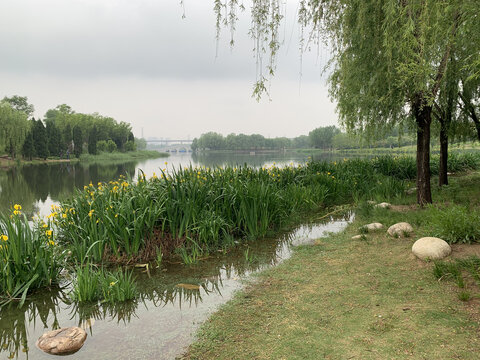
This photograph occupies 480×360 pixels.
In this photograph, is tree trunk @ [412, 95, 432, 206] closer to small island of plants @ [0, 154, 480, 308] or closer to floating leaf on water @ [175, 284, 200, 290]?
small island of plants @ [0, 154, 480, 308]

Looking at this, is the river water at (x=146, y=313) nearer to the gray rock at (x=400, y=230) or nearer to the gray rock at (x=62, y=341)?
the gray rock at (x=62, y=341)

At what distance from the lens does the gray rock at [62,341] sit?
3.06m

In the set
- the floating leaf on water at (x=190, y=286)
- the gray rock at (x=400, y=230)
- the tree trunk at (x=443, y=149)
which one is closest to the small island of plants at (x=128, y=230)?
the floating leaf on water at (x=190, y=286)

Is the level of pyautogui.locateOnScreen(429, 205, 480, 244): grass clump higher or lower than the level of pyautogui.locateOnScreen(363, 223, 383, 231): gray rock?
higher

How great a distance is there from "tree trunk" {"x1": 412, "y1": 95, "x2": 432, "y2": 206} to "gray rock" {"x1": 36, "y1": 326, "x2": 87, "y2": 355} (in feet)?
25.5

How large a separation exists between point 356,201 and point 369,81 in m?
3.97

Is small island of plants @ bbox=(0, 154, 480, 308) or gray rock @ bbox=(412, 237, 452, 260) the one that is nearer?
small island of plants @ bbox=(0, 154, 480, 308)

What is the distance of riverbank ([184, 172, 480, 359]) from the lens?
2.71 metres

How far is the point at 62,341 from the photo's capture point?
3094 millimetres

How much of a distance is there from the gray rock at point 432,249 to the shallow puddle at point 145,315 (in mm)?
2182

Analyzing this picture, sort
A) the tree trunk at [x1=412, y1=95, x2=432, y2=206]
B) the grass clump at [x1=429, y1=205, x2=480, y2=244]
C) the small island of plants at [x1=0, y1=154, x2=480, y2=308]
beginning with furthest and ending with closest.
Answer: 1. the tree trunk at [x1=412, y1=95, x2=432, y2=206]
2. the grass clump at [x1=429, y1=205, x2=480, y2=244]
3. the small island of plants at [x1=0, y1=154, x2=480, y2=308]

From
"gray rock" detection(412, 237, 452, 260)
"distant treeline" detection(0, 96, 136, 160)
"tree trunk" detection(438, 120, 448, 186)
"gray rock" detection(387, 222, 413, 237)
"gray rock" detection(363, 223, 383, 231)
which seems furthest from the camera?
"distant treeline" detection(0, 96, 136, 160)

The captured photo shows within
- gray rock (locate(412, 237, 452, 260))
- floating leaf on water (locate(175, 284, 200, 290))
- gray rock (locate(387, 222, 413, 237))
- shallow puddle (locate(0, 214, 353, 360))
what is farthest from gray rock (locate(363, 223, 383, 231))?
floating leaf on water (locate(175, 284, 200, 290))

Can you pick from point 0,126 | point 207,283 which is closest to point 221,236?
point 207,283
